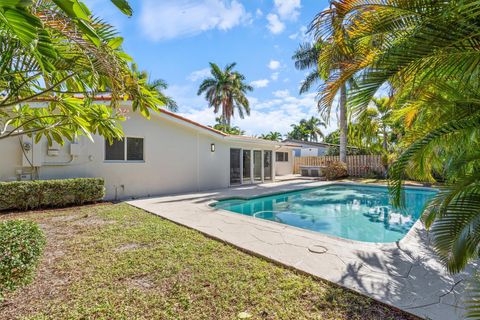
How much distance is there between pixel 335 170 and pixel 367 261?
17560mm

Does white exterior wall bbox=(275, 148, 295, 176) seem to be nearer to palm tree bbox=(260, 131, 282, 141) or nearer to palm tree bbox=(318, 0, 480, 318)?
palm tree bbox=(260, 131, 282, 141)

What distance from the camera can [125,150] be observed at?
11.9 m

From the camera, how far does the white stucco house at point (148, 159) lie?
31.3 ft

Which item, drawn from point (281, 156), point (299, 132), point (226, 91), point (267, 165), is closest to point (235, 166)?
point (267, 165)

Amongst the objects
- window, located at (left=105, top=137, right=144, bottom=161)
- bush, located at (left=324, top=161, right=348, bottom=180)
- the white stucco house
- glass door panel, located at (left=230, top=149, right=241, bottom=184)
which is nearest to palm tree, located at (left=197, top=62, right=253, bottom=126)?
bush, located at (left=324, top=161, right=348, bottom=180)

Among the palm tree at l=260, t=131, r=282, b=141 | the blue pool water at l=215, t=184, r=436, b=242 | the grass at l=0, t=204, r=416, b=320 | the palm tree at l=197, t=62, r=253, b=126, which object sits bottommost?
the blue pool water at l=215, t=184, r=436, b=242

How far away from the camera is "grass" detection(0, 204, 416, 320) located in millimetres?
3045

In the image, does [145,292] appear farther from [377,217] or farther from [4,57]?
[377,217]

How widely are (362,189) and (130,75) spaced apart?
17.2m

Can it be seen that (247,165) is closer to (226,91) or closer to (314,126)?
(226,91)

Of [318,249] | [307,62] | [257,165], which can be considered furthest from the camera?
[307,62]

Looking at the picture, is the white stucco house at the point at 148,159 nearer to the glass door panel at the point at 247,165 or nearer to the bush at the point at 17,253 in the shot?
the glass door panel at the point at 247,165

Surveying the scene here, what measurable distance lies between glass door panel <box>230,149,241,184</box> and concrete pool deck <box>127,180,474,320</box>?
9.43 m

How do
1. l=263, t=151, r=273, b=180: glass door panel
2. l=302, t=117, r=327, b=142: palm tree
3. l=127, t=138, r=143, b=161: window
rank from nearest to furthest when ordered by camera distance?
l=127, t=138, r=143, b=161: window < l=263, t=151, r=273, b=180: glass door panel < l=302, t=117, r=327, b=142: palm tree
